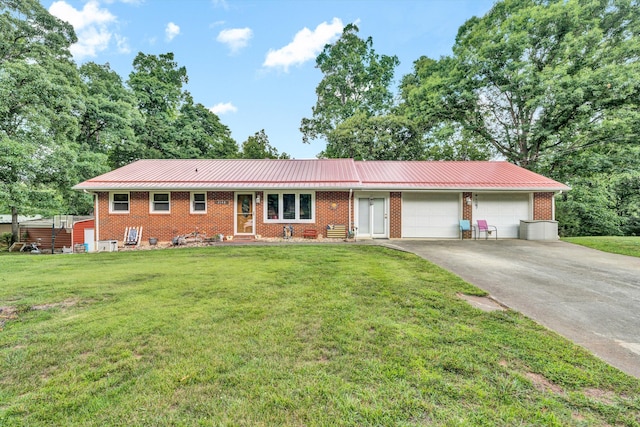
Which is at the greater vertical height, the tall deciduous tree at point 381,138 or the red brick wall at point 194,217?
the tall deciduous tree at point 381,138

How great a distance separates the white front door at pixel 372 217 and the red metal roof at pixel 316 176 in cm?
83

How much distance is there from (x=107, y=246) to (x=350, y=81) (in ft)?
85.5

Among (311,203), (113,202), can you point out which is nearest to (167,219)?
(113,202)

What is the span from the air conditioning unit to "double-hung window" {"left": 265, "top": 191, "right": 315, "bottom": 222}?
21.4 feet

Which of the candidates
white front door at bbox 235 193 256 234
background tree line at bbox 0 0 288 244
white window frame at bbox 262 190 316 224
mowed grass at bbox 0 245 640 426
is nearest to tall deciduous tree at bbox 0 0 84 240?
background tree line at bbox 0 0 288 244

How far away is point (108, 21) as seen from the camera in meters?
15.1

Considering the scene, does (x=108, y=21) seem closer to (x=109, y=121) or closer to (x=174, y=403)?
(x=109, y=121)

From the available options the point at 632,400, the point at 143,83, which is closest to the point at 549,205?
the point at 632,400

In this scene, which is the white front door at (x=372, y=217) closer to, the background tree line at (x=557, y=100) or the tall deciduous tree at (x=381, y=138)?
the background tree line at (x=557, y=100)

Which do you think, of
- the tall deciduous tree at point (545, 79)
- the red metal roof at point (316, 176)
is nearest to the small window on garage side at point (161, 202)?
the red metal roof at point (316, 176)

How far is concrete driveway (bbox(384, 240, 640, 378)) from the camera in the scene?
3354 mm

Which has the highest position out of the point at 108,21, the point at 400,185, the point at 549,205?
the point at 108,21

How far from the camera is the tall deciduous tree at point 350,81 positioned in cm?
2866

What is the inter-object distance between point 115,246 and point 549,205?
19.5 m
